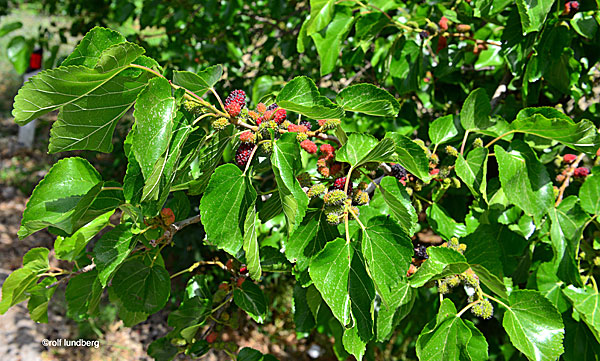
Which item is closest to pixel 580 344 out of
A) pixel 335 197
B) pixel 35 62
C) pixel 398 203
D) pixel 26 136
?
pixel 398 203

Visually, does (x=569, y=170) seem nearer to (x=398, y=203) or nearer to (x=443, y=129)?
(x=443, y=129)

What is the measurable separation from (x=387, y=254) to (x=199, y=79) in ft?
1.25

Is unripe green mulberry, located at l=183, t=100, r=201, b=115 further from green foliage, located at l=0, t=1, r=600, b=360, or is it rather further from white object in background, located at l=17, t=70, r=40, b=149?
white object in background, located at l=17, t=70, r=40, b=149

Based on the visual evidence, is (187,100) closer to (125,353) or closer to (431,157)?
(431,157)

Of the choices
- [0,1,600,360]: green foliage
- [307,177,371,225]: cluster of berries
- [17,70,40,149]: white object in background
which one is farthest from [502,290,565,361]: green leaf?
[17,70,40,149]: white object in background

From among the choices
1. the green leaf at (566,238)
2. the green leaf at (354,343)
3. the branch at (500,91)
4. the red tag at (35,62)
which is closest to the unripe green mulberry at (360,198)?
the green leaf at (354,343)

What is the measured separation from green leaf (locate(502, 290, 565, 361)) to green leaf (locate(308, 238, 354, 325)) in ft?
1.04

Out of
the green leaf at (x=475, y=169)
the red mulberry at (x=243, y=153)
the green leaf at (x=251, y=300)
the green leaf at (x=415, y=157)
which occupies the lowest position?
the green leaf at (x=251, y=300)

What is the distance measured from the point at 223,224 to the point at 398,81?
2.46 ft

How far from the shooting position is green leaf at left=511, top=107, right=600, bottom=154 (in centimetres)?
74

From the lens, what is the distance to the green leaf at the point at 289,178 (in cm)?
59

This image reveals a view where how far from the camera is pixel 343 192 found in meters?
0.67

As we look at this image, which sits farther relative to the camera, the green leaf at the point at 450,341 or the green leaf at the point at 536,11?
the green leaf at the point at 536,11

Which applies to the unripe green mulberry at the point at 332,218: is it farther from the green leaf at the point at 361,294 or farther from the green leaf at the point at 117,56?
the green leaf at the point at 117,56
